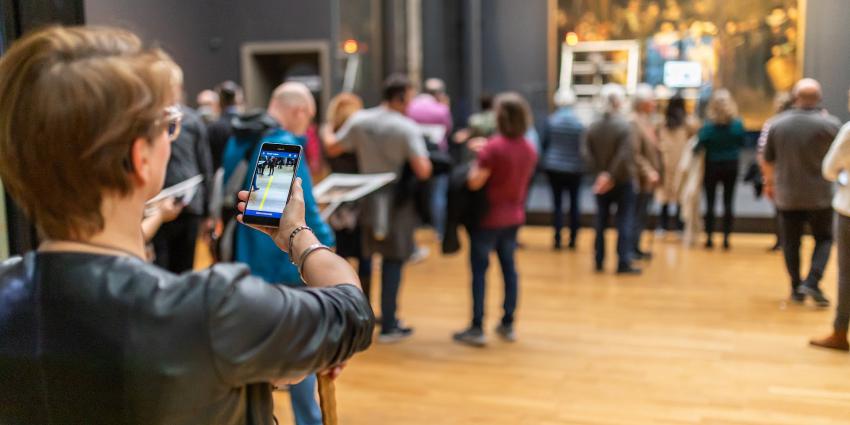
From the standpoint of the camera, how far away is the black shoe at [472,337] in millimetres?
5570

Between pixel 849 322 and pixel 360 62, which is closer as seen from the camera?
pixel 849 322

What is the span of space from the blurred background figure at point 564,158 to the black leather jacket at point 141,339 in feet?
24.4

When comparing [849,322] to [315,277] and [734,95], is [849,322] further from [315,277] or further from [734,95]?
[734,95]

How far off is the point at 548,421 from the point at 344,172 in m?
2.34

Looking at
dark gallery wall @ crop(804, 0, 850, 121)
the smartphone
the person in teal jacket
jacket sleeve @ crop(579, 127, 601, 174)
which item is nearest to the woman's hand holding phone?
the smartphone

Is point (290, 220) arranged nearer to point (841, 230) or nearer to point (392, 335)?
point (841, 230)

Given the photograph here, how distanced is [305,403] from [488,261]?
90.4 inches

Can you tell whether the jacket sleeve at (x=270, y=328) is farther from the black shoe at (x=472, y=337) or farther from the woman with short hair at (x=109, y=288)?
the black shoe at (x=472, y=337)

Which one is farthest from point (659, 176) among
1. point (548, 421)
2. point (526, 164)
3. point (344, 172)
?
point (548, 421)

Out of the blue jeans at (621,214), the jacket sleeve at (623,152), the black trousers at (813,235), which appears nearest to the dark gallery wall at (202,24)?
the jacket sleeve at (623,152)

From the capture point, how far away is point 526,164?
547 centimetres

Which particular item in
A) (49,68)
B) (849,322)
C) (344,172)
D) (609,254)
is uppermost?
Answer: (49,68)

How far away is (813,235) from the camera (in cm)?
586

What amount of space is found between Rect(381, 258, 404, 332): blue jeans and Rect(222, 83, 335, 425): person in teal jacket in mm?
1644
